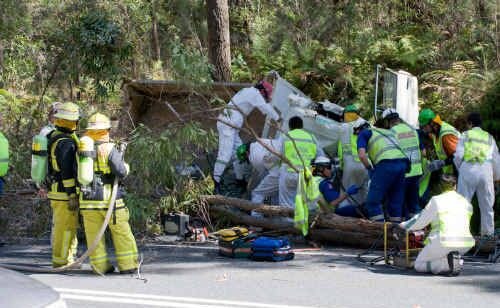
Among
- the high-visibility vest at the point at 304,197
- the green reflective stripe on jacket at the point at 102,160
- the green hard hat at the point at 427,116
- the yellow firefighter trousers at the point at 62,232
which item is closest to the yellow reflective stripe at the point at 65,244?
the yellow firefighter trousers at the point at 62,232

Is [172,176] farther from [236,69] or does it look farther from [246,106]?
[236,69]

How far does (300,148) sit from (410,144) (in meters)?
1.58

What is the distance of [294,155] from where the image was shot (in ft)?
43.0

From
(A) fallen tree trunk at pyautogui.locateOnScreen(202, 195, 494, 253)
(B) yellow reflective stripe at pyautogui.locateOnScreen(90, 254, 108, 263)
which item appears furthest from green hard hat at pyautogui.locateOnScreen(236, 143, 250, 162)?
(B) yellow reflective stripe at pyautogui.locateOnScreen(90, 254, 108, 263)

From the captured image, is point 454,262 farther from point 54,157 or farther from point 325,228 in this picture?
point 54,157

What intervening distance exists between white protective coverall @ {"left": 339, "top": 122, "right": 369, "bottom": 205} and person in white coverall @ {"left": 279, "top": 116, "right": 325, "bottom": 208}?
455 millimetres

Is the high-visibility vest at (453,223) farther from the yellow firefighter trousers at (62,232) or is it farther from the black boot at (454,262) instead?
the yellow firefighter trousers at (62,232)

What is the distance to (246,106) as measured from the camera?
1494 cm

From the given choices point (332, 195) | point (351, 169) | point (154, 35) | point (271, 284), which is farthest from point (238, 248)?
point (154, 35)

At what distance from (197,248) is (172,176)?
4.53ft

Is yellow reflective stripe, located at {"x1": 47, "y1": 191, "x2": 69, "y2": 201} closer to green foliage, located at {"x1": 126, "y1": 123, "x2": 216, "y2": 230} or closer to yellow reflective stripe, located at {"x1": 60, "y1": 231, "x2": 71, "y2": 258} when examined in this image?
yellow reflective stripe, located at {"x1": 60, "y1": 231, "x2": 71, "y2": 258}

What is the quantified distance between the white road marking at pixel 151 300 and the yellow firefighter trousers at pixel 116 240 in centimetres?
109

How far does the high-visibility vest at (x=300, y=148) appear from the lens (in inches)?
512

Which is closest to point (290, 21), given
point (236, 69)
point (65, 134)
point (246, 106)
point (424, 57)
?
point (236, 69)
